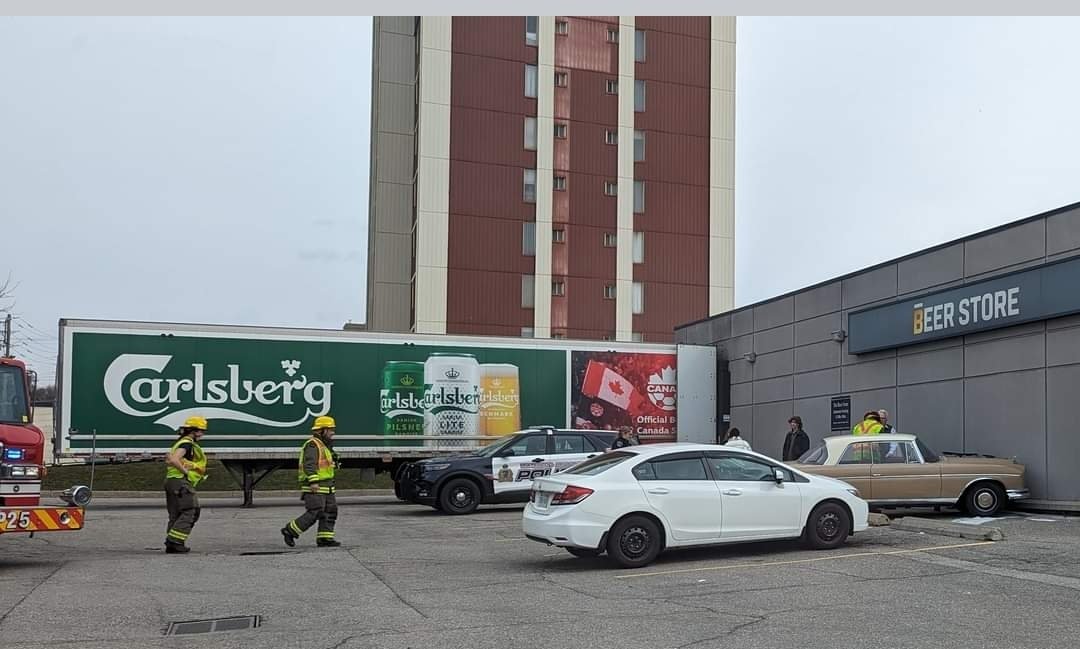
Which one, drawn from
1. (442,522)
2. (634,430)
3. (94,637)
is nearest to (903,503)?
(442,522)

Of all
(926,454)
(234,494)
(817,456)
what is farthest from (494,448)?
(234,494)

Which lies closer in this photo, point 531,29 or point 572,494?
point 572,494

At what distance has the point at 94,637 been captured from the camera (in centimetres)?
827

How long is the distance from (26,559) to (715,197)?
141ft

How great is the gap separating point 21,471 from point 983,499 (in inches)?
538

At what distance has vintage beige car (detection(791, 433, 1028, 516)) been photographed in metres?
16.5

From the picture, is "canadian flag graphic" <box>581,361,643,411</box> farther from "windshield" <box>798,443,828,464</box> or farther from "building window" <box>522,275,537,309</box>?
"building window" <box>522,275,537,309</box>

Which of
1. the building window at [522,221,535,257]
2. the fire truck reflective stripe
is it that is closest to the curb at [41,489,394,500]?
the fire truck reflective stripe

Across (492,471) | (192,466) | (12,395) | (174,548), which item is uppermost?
(12,395)

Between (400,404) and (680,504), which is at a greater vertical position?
(400,404)

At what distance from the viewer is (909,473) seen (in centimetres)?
1669

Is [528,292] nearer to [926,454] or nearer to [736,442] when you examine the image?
[736,442]

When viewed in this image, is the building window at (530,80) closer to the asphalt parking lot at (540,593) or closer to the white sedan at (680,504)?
the asphalt parking lot at (540,593)

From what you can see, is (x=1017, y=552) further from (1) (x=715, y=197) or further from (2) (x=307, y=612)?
(1) (x=715, y=197)
